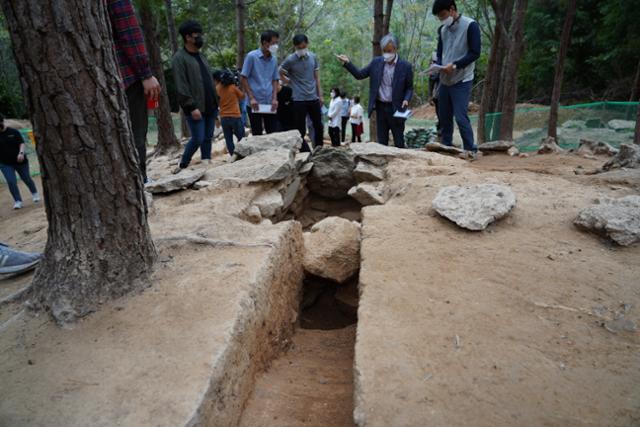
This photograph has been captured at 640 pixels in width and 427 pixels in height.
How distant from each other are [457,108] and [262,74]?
2.60 metres

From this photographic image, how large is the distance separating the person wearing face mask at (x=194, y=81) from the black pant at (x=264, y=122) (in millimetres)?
1008

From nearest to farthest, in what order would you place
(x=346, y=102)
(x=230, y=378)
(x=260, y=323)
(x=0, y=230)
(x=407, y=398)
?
(x=407, y=398), (x=230, y=378), (x=260, y=323), (x=0, y=230), (x=346, y=102)

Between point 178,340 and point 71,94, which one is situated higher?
point 71,94

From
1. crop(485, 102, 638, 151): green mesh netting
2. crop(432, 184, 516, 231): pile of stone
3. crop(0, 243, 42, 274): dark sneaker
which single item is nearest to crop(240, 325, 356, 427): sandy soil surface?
crop(432, 184, 516, 231): pile of stone

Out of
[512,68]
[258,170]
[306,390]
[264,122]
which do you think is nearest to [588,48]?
[512,68]

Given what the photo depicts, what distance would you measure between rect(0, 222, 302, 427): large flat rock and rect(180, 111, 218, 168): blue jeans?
2.57 meters

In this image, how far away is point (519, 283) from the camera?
228 centimetres

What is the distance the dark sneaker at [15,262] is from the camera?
8.74ft

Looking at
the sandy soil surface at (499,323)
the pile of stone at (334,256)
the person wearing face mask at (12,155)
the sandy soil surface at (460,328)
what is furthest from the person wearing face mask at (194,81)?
the person wearing face mask at (12,155)

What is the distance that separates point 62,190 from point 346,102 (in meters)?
9.16

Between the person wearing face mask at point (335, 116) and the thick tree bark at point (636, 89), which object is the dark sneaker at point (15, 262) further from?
the thick tree bark at point (636, 89)

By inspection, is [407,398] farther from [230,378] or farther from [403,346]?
[230,378]

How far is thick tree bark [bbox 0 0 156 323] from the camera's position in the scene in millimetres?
1903

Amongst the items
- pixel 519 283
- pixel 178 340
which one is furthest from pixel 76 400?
Result: pixel 519 283
